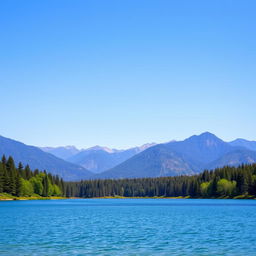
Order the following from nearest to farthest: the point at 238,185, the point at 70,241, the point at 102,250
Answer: the point at 102,250
the point at 70,241
the point at 238,185

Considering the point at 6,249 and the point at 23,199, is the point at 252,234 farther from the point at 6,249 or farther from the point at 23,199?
the point at 23,199

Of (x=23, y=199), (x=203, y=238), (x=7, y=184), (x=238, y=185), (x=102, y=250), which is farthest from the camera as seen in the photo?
(x=238, y=185)

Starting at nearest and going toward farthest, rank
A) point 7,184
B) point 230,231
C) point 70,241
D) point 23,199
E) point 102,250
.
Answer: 1. point 102,250
2. point 70,241
3. point 230,231
4. point 7,184
5. point 23,199

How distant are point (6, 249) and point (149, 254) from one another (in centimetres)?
1283

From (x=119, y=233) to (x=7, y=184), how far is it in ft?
400

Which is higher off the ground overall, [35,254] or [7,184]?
[7,184]

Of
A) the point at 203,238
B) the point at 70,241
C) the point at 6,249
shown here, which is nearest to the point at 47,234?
the point at 70,241

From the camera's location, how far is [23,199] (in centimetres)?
18438

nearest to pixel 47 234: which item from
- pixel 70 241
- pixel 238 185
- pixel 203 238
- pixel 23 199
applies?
pixel 70 241

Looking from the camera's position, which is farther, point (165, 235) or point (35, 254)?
point (165, 235)

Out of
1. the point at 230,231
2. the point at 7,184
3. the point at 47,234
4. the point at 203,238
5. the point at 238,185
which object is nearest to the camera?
the point at 203,238

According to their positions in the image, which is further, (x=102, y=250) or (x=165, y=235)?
(x=165, y=235)

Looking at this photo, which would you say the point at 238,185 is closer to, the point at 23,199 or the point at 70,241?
the point at 23,199

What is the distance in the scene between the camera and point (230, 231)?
56812mm
